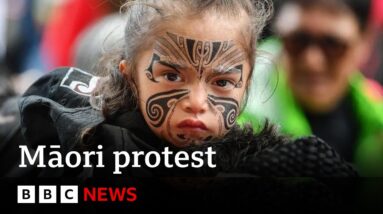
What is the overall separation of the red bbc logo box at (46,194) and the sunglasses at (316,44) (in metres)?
0.50

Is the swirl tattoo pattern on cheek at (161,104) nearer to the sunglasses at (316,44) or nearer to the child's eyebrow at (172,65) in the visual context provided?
the child's eyebrow at (172,65)

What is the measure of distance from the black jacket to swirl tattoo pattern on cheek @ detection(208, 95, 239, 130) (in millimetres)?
22

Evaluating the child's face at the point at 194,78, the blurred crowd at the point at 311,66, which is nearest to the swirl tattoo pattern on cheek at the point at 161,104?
the child's face at the point at 194,78

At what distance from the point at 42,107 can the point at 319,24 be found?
0.59 metres

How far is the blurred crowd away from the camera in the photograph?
4.58ft

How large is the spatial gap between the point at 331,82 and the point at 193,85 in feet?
1.40

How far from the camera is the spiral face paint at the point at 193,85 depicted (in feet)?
4.09

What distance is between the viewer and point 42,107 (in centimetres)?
134

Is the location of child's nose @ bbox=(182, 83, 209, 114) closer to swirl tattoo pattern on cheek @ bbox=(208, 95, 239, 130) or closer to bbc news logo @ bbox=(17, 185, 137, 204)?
swirl tattoo pattern on cheek @ bbox=(208, 95, 239, 130)

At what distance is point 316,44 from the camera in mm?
1553

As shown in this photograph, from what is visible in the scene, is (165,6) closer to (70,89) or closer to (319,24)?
(70,89)

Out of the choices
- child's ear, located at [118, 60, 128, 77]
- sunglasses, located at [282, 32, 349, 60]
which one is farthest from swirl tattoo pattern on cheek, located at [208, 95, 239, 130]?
sunglasses, located at [282, 32, 349, 60]

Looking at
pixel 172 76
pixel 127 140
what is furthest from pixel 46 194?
pixel 172 76

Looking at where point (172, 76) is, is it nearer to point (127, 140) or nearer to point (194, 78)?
point (194, 78)
